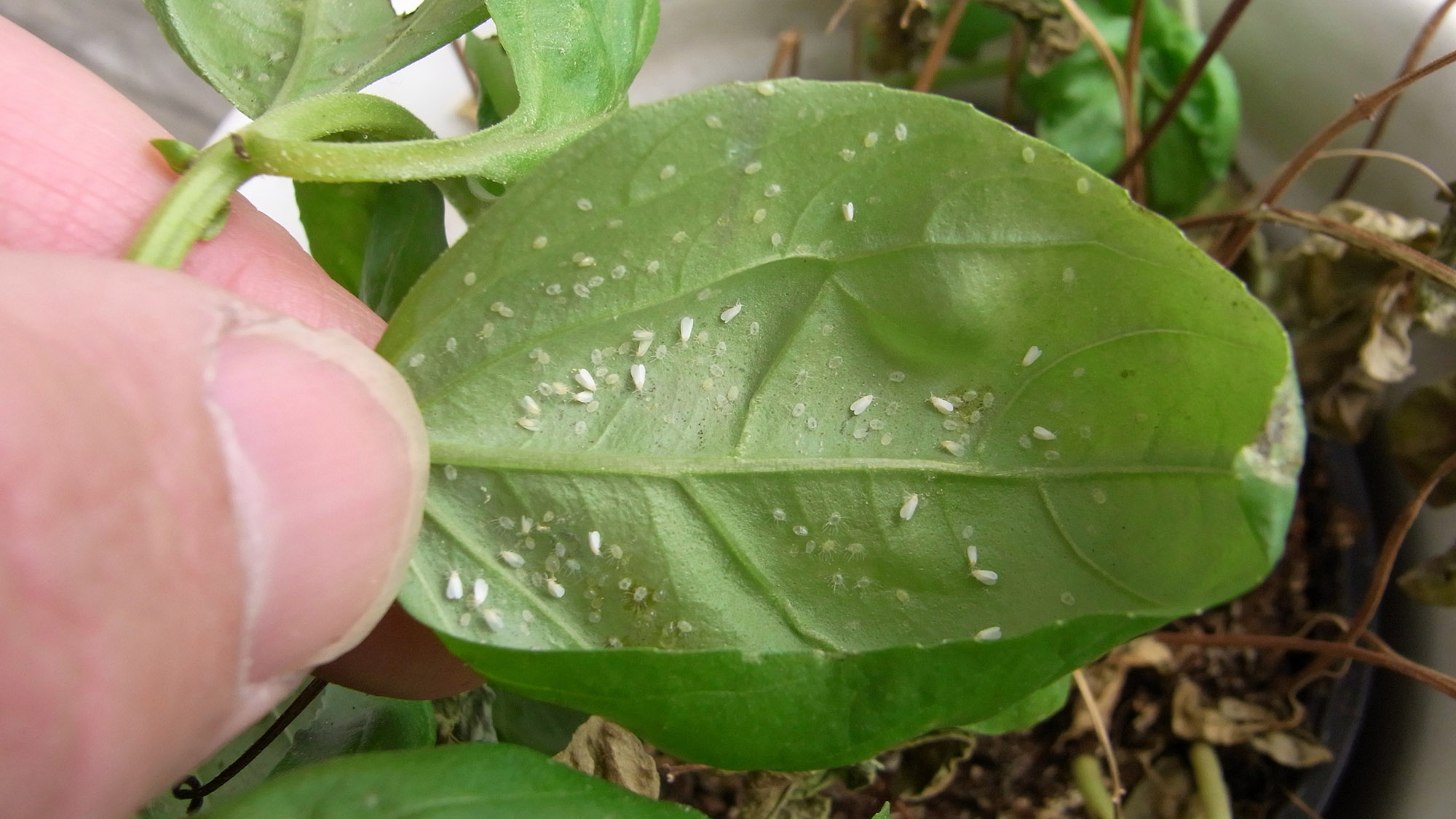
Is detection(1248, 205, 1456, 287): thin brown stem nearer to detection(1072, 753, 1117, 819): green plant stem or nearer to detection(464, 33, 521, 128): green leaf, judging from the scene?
detection(1072, 753, 1117, 819): green plant stem

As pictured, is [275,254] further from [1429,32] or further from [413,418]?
[1429,32]

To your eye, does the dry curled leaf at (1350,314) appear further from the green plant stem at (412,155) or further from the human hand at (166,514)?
the human hand at (166,514)

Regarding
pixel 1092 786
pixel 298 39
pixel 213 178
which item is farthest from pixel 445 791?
pixel 1092 786

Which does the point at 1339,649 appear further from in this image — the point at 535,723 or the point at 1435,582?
the point at 535,723

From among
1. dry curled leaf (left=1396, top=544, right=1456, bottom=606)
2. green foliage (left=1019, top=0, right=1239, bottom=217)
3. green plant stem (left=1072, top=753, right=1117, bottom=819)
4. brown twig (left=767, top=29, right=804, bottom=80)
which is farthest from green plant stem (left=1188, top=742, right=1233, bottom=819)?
brown twig (left=767, top=29, right=804, bottom=80)

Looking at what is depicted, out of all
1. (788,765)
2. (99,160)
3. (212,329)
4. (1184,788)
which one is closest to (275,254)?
(99,160)

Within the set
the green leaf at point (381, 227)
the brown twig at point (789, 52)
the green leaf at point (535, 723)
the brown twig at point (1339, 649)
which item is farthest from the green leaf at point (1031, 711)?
the brown twig at point (789, 52)
